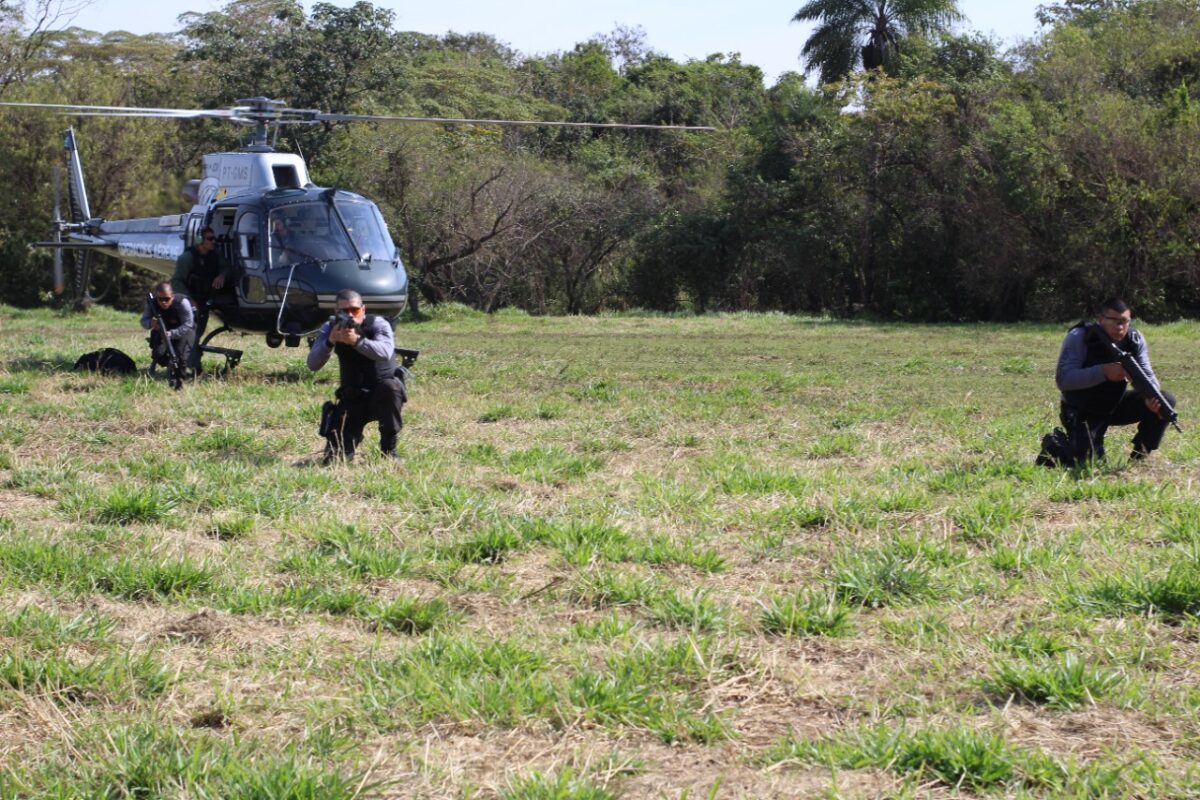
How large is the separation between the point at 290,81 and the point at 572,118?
13.8 meters

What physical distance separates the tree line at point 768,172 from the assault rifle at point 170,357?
17.9 m

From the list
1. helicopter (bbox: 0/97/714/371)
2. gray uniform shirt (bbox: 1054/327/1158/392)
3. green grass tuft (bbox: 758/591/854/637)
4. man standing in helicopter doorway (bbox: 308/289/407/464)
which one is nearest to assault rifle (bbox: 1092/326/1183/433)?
gray uniform shirt (bbox: 1054/327/1158/392)

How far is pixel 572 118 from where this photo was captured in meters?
49.2

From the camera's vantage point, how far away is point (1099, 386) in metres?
8.70

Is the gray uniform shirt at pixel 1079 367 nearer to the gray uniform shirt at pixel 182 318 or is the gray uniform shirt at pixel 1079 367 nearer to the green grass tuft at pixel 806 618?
the green grass tuft at pixel 806 618

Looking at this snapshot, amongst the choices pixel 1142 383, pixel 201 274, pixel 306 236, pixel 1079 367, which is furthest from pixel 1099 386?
pixel 201 274

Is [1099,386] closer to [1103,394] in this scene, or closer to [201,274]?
[1103,394]

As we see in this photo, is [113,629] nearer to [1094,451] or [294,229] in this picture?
[1094,451]

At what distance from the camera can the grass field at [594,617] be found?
3.78 m

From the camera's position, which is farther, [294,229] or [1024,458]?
[294,229]

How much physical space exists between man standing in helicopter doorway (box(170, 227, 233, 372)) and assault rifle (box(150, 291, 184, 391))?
58 cm

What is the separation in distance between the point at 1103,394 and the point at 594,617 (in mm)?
4955

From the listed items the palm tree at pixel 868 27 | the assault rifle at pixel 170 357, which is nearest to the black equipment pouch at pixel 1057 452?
the assault rifle at pixel 170 357

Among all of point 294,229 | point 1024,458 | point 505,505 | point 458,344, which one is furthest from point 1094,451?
point 458,344
